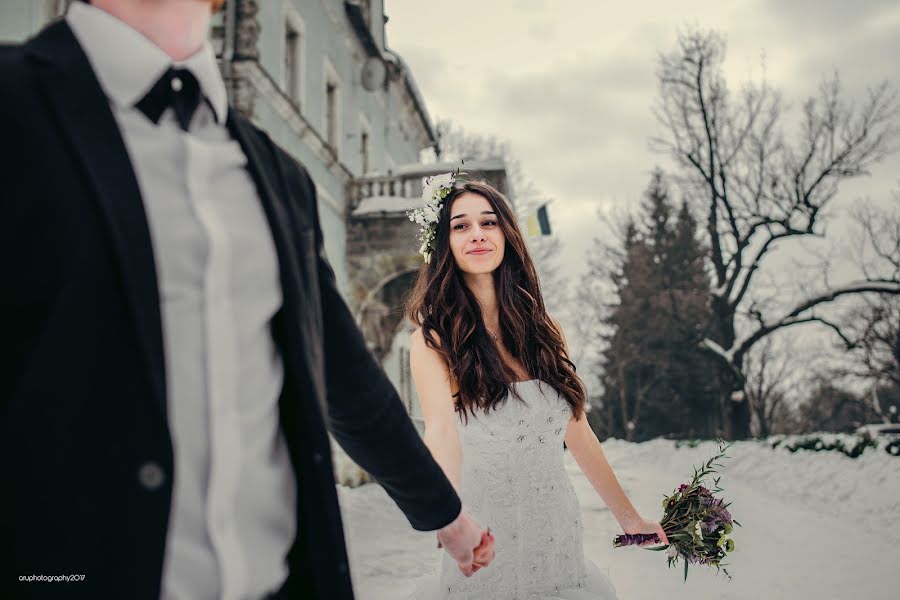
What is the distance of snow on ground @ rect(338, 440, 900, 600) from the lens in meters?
5.11

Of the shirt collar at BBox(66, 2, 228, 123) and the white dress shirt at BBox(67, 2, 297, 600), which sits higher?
the shirt collar at BBox(66, 2, 228, 123)

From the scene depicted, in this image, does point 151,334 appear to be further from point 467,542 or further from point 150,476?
point 467,542

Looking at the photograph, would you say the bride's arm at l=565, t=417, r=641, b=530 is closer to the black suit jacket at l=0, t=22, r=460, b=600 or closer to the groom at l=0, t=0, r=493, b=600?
the groom at l=0, t=0, r=493, b=600

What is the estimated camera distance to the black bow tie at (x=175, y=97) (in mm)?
1119

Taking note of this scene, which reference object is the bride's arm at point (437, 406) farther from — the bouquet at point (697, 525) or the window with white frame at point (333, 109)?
the window with white frame at point (333, 109)

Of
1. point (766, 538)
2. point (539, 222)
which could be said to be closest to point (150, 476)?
point (766, 538)

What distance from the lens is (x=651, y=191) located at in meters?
40.5

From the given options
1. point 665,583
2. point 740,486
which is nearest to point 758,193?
point 740,486

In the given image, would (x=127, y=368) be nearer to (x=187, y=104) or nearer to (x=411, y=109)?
(x=187, y=104)

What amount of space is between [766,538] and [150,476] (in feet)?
25.6

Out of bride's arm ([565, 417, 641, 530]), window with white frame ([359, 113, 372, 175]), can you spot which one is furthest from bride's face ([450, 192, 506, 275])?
window with white frame ([359, 113, 372, 175])

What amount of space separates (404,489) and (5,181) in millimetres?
955

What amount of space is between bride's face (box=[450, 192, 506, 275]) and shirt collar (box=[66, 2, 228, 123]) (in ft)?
5.94

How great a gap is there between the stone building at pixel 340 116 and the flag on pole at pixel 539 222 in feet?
2.68
